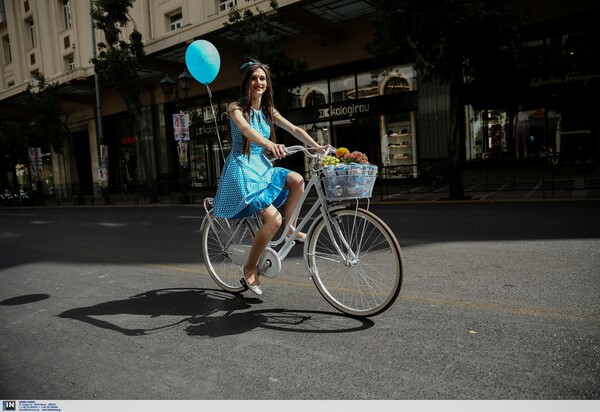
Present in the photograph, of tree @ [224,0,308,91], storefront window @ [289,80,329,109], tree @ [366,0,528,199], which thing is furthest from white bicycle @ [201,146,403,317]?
storefront window @ [289,80,329,109]

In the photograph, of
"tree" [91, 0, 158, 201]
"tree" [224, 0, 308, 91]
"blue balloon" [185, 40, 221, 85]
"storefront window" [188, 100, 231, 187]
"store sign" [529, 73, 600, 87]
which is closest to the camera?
"blue balloon" [185, 40, 221, 85]

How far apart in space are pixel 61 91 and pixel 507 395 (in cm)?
3095

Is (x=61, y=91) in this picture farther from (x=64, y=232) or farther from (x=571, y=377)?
(x=571, y=377)

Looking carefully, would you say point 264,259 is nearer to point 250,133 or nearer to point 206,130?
point 250,133

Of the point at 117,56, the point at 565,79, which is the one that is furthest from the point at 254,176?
the point at 117,56

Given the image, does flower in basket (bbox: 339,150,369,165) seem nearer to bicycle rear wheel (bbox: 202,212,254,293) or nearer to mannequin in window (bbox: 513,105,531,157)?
bicycle rear wheel (bbox: 202,212,254,293)

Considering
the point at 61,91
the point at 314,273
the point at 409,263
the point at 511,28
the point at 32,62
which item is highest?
the point at 32,62

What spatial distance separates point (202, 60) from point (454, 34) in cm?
936

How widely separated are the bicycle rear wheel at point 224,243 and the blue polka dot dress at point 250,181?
0.38 metres

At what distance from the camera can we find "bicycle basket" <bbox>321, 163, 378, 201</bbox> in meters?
2.88

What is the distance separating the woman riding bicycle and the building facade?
846cm

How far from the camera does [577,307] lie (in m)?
3.15

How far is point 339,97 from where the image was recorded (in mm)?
20266
